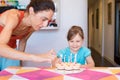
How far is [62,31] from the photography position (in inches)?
119

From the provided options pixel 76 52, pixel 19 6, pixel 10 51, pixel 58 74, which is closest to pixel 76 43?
pixel 76 52

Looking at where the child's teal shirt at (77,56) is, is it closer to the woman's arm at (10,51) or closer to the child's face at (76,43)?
the child's face at (76,43)

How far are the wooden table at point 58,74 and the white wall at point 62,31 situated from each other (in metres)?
1.42

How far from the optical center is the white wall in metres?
2.99

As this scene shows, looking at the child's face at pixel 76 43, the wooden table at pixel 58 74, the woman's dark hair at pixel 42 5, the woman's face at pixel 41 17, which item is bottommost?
the wooden table at pixel 58 74

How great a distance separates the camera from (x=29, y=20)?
5.50ft

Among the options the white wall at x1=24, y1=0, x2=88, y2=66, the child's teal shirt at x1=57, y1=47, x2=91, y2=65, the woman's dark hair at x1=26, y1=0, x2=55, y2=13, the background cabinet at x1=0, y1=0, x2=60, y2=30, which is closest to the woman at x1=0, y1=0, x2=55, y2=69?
the woman's dark hair at x1=26, y1=0, x2=55, y2=13

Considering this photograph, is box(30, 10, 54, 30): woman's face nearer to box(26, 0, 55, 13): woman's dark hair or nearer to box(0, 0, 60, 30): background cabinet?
box(26, 0, 55, 13): woman's dark hair

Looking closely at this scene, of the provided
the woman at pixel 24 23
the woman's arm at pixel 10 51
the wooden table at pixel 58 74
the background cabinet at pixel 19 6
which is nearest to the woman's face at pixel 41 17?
the woman at pixel 24 23

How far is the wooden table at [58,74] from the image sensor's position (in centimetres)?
133

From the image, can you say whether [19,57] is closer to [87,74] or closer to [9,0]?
[87,74]

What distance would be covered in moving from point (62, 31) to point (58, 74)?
1.63m

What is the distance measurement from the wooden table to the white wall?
1.42 meters

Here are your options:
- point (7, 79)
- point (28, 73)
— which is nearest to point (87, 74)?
point (28, 73)
